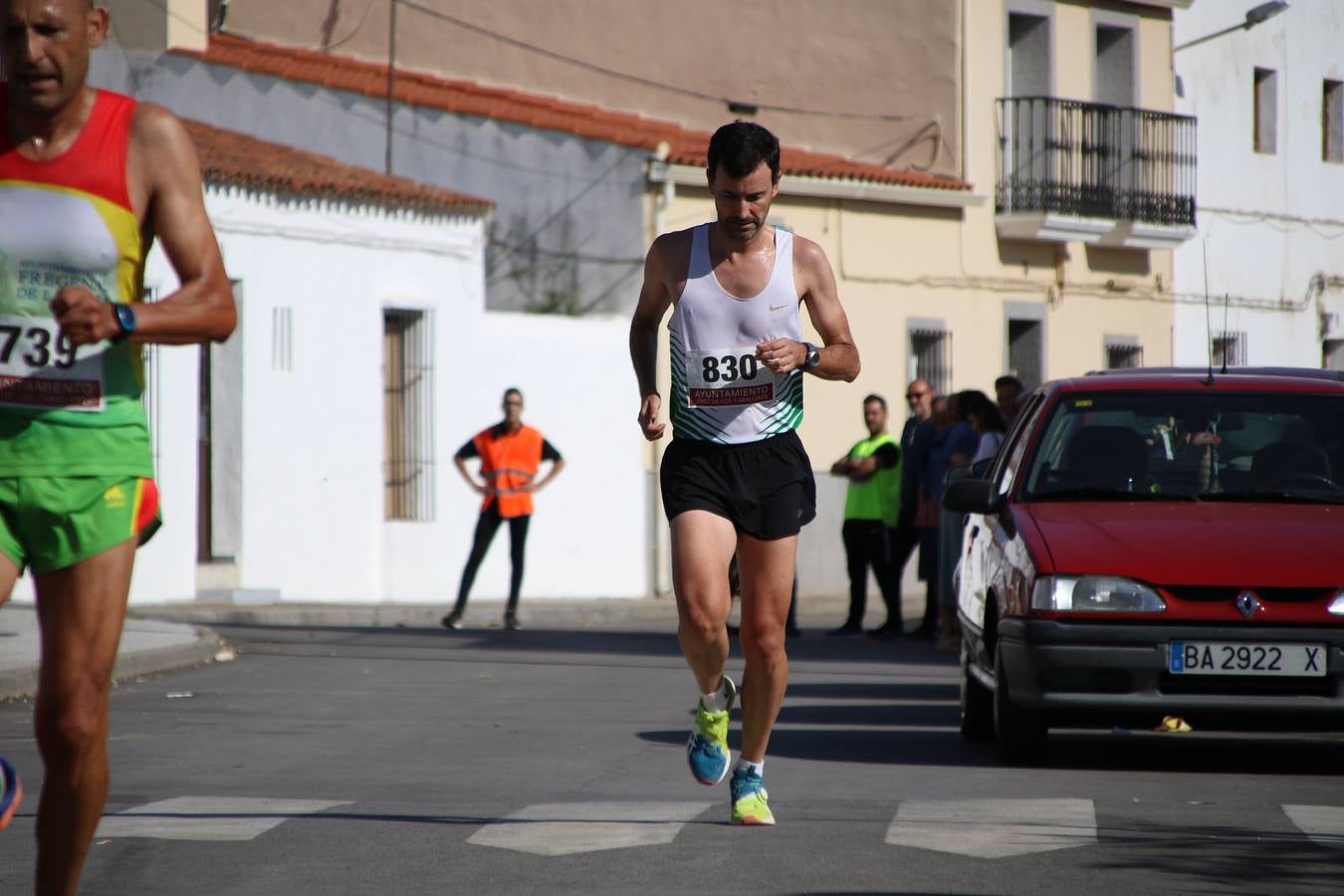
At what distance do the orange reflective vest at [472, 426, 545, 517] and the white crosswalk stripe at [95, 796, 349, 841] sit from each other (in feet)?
38.8

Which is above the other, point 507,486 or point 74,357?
point 74,357

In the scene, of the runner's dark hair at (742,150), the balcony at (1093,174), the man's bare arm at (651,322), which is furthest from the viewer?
the balcony at (1093,174)

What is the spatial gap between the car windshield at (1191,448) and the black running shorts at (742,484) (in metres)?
2.87

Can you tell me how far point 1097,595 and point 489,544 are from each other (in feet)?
37.3

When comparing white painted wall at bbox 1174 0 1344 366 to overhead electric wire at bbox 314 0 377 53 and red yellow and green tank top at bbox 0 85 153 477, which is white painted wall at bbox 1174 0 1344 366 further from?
red yellow and green tank top at bbox 0 85 153 477

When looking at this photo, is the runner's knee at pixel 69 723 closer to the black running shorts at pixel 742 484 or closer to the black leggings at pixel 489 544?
the black running shorts at pixel 742 484

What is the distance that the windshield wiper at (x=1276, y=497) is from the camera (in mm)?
10008

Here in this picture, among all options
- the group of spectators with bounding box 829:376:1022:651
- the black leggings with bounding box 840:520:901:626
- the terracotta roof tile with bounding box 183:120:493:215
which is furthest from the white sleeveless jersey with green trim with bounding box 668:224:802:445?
the terracotta roof tile with bounding box 183:120:493:215

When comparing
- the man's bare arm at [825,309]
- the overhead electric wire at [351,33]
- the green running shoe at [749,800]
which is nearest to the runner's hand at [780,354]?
the man's bare arm at [825,309]

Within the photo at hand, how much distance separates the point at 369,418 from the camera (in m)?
24.0

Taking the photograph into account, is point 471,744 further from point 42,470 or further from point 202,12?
point 202,12

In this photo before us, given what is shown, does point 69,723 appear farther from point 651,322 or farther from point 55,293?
point 651,322

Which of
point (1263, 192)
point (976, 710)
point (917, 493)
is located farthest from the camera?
point (1263, 192)

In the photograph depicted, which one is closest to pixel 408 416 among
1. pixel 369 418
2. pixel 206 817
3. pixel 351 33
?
pixel 369 418
